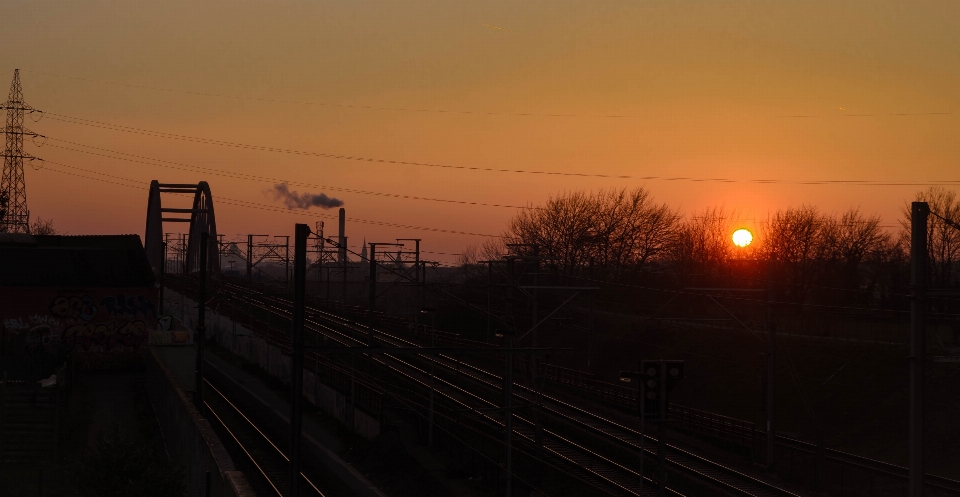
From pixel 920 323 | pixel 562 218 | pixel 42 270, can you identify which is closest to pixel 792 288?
pixel 562 218

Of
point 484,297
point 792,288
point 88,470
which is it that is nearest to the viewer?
point 88,470

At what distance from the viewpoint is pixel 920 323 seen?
13.2m

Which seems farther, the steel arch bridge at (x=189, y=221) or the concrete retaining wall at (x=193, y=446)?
the steel arch bridge at (x=189, y=221)

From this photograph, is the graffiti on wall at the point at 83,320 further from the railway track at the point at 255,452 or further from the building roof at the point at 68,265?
the railway track at the point at 255,452

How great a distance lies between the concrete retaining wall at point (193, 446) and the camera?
47.1ft

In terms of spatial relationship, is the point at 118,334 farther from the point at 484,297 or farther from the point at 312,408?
the point at 484,297

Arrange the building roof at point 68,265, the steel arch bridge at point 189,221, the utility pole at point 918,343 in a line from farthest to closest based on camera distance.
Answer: the steel arch bridge at point 189,221 → the building roof at point 68,265 → the utility pole at point 918,343

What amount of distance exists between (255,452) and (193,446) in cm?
1279

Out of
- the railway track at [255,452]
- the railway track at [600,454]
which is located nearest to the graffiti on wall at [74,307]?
the railway track at [255,452]

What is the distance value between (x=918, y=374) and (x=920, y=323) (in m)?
0.74

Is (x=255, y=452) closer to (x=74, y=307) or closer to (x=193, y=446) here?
(x=74, y=307)

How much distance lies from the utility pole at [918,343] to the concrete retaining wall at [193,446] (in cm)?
972

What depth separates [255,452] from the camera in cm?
3000

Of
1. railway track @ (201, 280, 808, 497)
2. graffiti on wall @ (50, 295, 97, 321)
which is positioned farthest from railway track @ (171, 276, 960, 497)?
graffiti on wall @ (50, 295, 97, 321)
